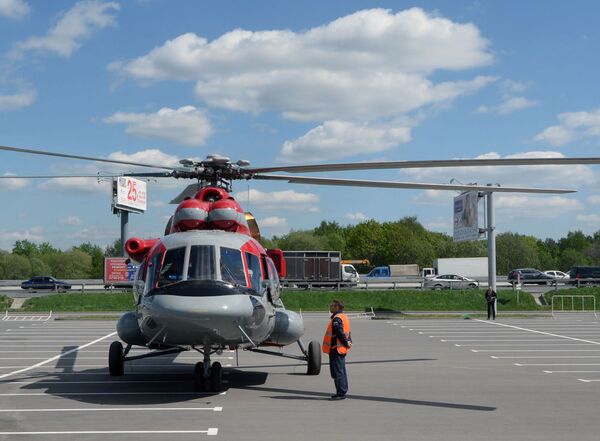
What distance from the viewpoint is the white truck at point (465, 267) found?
73.2 metres

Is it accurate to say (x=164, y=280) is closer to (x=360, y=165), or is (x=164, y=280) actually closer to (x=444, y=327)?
(x=360, y=165)

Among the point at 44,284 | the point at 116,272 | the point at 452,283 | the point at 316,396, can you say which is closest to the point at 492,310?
the point at 316,396

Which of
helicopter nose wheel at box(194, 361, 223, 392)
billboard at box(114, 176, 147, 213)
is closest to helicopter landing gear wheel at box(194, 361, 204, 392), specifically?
helicopter nose wheel at box(194, 361, 223, 392)

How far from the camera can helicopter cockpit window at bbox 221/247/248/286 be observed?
11.8 meters

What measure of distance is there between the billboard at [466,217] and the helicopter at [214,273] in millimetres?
31092

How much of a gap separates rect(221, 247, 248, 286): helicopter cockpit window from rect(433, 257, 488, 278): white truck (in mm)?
63228

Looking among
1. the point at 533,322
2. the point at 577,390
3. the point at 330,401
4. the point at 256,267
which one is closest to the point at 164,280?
the point at 256,267

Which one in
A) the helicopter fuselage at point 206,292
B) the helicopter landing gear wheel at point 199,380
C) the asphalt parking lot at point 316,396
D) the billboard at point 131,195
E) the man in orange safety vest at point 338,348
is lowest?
the asphalt parking lot at point 316,396

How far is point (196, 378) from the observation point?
1241cm

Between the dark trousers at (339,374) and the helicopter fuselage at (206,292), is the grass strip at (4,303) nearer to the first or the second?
the helicopter fuselage at (206,292)

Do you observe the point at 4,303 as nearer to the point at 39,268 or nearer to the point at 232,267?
the point at 232,267

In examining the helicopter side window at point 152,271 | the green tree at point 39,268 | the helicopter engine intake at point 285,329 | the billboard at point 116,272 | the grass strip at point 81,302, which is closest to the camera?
the helicopter side window at point 152,271

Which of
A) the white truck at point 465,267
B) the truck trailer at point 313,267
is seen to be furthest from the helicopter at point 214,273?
the white truck at point 465,267

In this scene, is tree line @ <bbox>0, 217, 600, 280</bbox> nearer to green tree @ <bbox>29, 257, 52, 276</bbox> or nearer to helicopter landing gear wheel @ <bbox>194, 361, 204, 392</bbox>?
green tree @ <bbox>29, 257, 52, 276</bbox>
